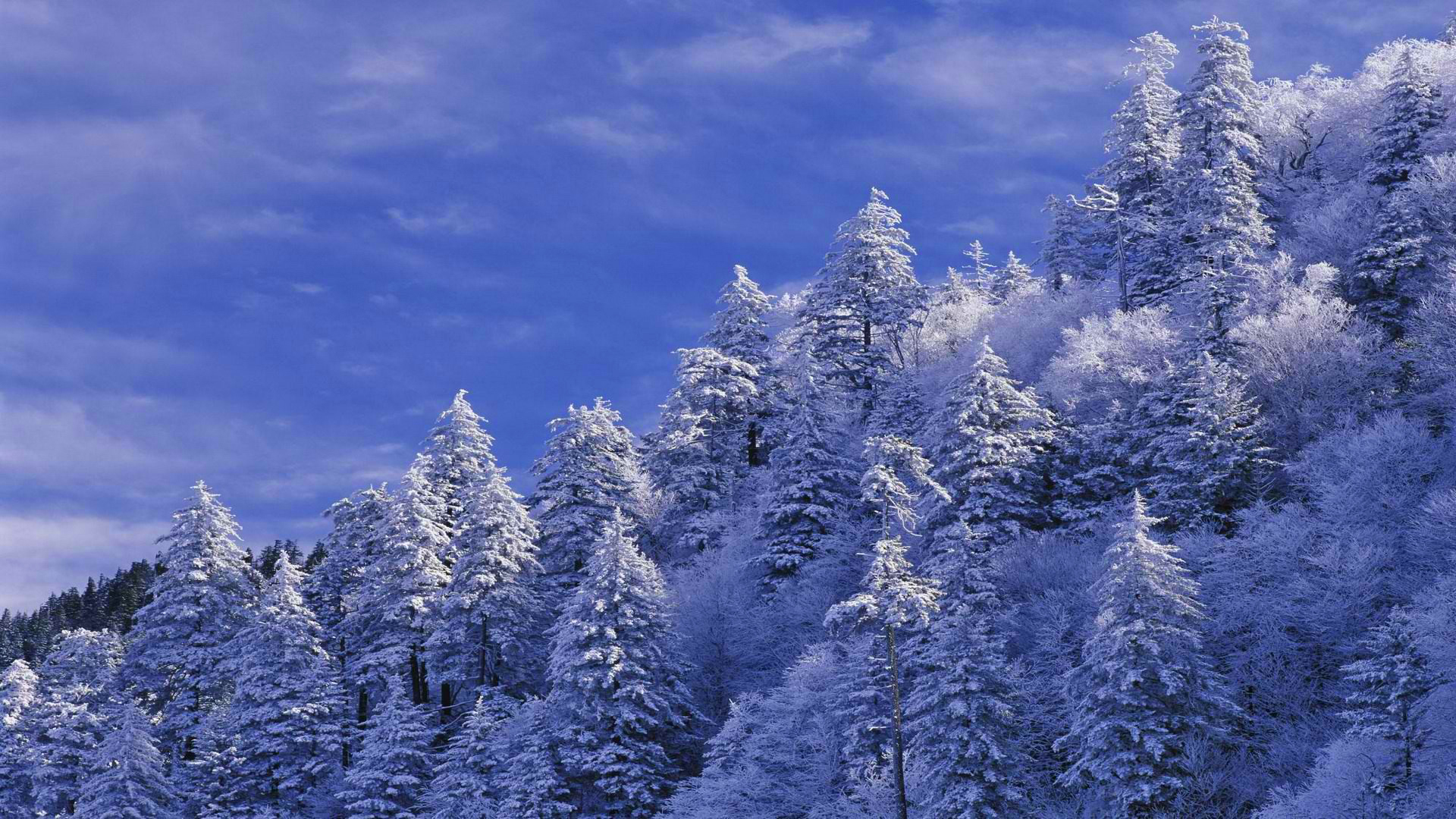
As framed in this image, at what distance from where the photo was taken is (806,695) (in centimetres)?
3831

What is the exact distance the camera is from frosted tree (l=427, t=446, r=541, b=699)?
48688 millimetres

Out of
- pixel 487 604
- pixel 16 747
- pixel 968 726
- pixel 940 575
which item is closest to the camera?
pixel 968 726

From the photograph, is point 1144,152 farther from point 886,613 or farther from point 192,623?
point 192,623

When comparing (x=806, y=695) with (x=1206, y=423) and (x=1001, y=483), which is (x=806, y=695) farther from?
(x=1206, y=423)

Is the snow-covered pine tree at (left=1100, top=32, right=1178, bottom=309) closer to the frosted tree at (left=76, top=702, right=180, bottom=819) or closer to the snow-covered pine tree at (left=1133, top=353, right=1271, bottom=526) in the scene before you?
the snow-covered pine tree at (left=1133, top=353, right=1271, bottom=526)

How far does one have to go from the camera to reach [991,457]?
44.2 meters

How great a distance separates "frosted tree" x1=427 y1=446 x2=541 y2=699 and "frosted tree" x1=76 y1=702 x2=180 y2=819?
1280cm

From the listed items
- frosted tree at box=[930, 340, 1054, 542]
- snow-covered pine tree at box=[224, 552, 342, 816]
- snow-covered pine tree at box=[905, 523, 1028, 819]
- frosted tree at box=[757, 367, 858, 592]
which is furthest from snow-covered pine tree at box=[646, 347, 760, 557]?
snow-covered pine tree at box=[905, 523, 1028, 819]

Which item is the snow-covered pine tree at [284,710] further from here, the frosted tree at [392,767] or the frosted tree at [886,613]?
the frosted tree at [886,613]

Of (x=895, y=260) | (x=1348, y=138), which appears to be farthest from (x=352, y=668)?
(x=1348, y=138)

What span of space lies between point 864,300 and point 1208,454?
94.0 feet

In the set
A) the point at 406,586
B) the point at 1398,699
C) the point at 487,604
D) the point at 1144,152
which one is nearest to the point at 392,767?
the point at 487,604

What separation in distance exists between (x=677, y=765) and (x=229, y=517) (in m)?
28.8

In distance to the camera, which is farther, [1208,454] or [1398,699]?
[1208,454]
